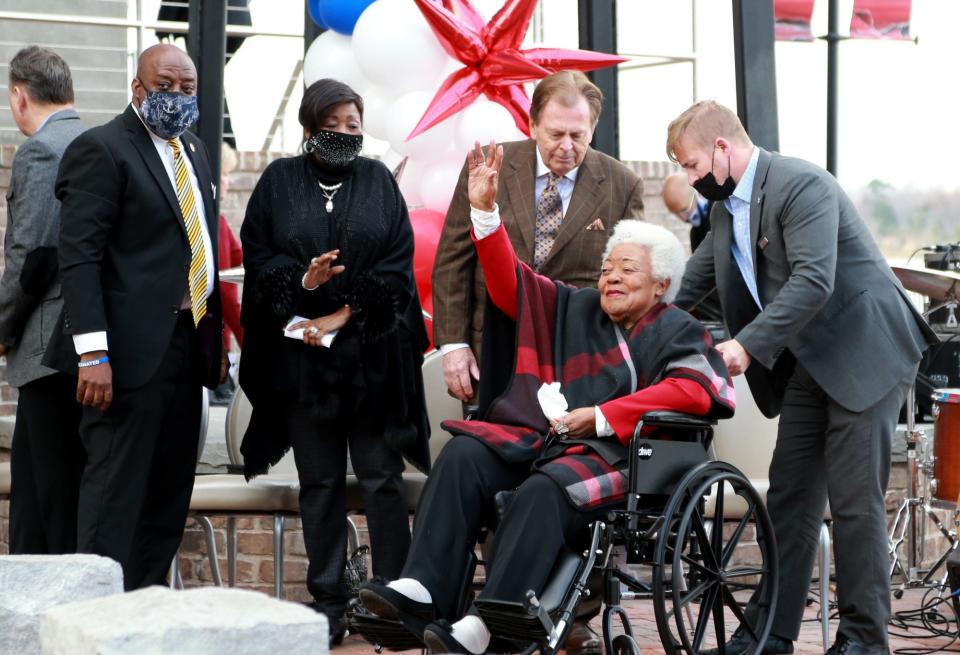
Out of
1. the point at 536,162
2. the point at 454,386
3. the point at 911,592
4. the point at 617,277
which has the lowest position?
the point at 911,592

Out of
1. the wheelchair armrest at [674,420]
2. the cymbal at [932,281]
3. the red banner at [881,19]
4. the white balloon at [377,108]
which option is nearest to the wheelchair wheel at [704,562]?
the wheelchair armrest at [674,420]

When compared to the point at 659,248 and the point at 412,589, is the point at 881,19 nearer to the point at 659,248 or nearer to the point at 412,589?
the point at 659,248

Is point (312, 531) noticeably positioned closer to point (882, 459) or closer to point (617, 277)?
point (617, 277)

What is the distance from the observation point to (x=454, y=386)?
13.5 ft

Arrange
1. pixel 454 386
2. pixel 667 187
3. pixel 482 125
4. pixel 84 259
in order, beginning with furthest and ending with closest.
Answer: pixel 667 187, pixel 482 125, pixel 454 386, pixel 84 259

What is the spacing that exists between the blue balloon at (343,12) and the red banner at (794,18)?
161 inches

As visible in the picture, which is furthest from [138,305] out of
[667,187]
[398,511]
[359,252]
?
[667,187]

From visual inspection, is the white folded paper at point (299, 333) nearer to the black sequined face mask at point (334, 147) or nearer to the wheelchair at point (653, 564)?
the black sequined face mask at point (334, 147)

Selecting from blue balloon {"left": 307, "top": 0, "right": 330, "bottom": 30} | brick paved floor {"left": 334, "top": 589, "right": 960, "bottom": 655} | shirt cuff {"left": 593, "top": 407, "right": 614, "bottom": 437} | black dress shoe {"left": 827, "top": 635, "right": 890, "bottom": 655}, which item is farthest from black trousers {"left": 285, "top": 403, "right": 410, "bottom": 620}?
blue balloon {"left": 307, "top": 0, "right": 330, "bottom": 30}

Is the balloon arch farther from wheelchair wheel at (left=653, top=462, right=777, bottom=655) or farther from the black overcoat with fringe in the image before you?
wheelchair wheel at (left=653, top=462, right=777, bottom=655)

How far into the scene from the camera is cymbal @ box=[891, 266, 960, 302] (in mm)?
5766

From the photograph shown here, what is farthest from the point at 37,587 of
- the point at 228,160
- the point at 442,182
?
the point at 228,160

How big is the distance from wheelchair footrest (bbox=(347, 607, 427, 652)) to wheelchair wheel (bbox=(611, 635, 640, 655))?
0.44 m

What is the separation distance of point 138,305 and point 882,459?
6.53ft
